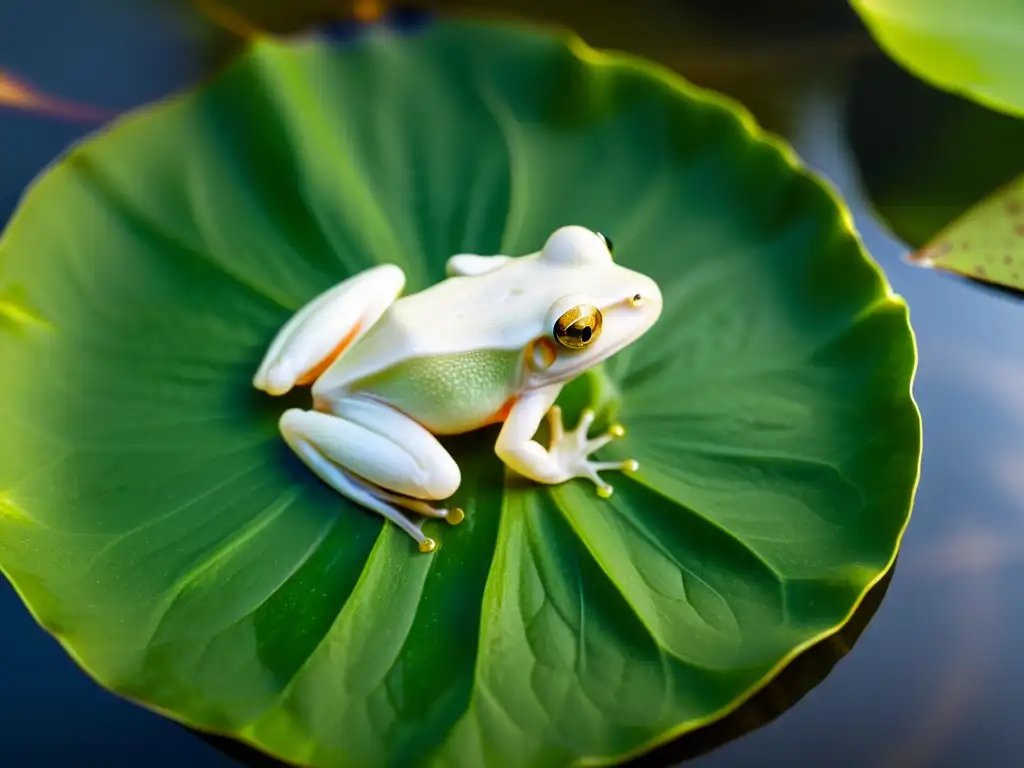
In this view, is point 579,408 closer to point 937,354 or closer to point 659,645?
point 659,645

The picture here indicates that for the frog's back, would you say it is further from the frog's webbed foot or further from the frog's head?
the frog's webbed foot

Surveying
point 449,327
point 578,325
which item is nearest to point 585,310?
point 578,325

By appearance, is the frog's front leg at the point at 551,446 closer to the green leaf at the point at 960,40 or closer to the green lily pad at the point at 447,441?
the green lily pad at the point at 447,441

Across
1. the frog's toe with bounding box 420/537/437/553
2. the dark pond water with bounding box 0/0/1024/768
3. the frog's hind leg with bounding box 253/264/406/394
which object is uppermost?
the frog's hind leg with bounding box 253/264/406/394

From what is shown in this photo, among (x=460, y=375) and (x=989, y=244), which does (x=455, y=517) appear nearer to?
(x=460, y=375)

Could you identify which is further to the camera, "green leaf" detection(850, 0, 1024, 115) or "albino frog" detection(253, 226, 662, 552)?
"green leaf" detection(850, 0, 1024, 115)

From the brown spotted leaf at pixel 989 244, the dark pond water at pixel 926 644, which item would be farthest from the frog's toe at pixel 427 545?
the brown spotted leaf at pixel 989 244

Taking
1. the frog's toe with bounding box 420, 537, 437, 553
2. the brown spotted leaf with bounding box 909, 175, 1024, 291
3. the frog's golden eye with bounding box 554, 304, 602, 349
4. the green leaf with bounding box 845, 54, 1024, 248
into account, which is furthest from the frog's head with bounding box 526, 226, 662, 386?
the green leaf with bounding box 845, 54, 1024, 248

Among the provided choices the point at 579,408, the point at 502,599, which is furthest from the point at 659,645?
the point at 579,408
